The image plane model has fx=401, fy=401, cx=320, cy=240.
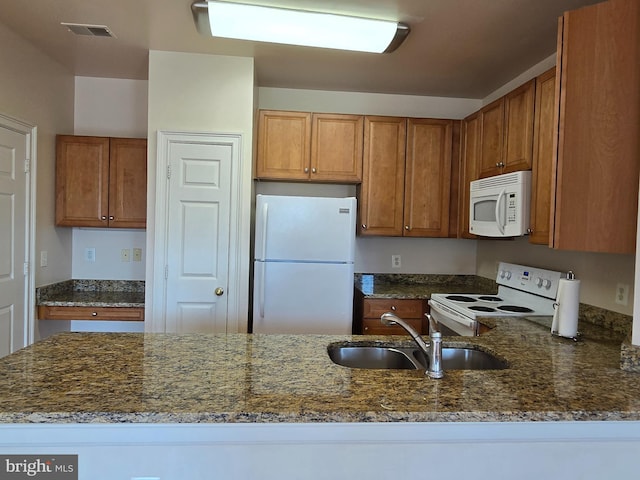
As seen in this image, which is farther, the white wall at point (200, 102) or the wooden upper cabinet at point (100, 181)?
the wooden upper cabinet at point (100, 181)

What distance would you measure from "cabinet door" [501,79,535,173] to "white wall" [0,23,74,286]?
3253mm

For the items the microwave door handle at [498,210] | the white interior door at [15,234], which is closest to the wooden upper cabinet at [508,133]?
the microwave door handle at [498,210]

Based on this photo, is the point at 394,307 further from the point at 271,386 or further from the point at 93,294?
the point at 93,294

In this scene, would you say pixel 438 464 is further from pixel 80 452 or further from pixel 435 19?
pixel 435 19

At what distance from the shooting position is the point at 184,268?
2.88 m

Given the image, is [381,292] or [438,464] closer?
[438,464]

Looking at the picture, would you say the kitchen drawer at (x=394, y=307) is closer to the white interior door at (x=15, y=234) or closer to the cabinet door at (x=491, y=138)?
the cabinet door at (x=491, y=138)

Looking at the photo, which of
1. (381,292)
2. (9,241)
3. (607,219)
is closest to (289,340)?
(607,219)

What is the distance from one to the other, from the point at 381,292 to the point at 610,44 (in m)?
2.10

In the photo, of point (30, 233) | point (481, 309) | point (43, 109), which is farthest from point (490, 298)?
point (43, 109)

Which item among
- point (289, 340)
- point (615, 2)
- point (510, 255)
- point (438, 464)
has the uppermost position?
point (615, 2)

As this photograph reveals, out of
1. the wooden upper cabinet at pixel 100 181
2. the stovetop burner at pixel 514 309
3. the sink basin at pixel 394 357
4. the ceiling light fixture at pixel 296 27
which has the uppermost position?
the ceiling light fixture at pixel 296 27

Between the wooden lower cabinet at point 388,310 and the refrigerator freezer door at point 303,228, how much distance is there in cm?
44

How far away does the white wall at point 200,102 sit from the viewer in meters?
2.83
